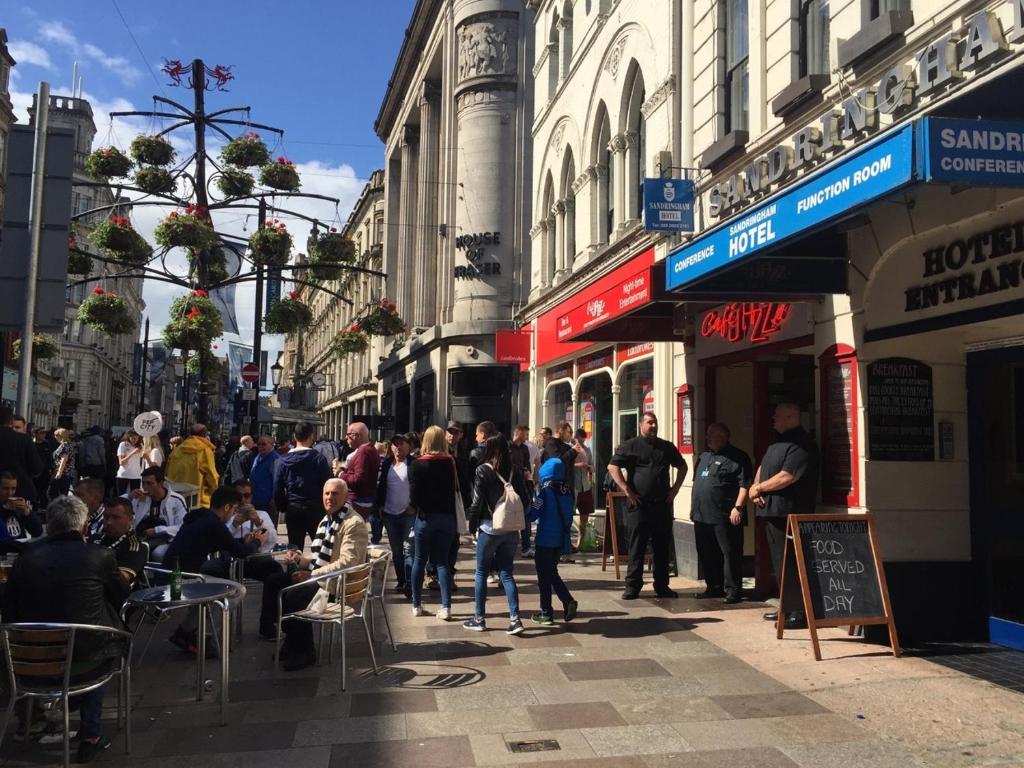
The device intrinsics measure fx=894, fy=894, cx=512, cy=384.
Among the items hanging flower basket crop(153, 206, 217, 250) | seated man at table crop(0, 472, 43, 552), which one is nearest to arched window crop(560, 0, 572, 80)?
Result: hanging flower basket crop(153, 206, 217, 250)

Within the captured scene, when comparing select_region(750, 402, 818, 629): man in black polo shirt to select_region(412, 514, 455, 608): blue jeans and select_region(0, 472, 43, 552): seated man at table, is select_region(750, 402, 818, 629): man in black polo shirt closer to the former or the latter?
select_region(412, 514, 455, 608): blue jeans

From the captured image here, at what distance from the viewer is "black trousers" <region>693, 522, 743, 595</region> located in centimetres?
893

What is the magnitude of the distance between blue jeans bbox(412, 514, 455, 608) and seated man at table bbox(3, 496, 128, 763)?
3.57m

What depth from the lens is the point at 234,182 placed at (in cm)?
1342

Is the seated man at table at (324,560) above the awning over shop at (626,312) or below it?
below

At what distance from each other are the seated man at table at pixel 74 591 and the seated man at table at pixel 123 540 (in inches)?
Answer: 57.5

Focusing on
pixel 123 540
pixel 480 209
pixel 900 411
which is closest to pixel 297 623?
pixel 123 540

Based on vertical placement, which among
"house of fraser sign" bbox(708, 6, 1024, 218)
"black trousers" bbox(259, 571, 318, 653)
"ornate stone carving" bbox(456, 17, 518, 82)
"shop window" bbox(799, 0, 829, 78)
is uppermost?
"ornate stone carving" bbox(456, 17, 518, 82)

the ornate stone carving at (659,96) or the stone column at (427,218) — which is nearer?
the ornate stone carving at (659,96)

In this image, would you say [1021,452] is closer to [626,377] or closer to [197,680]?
[197,680]

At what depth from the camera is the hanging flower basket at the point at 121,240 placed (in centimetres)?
1235

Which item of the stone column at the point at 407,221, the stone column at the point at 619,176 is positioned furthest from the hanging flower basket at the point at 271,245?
the stone column at the point at 407,221

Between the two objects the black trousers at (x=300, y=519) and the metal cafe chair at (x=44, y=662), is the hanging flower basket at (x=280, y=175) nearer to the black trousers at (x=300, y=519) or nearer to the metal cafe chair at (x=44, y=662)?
the black trousers at (x=300, y=519)

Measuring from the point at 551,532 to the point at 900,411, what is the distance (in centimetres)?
309
